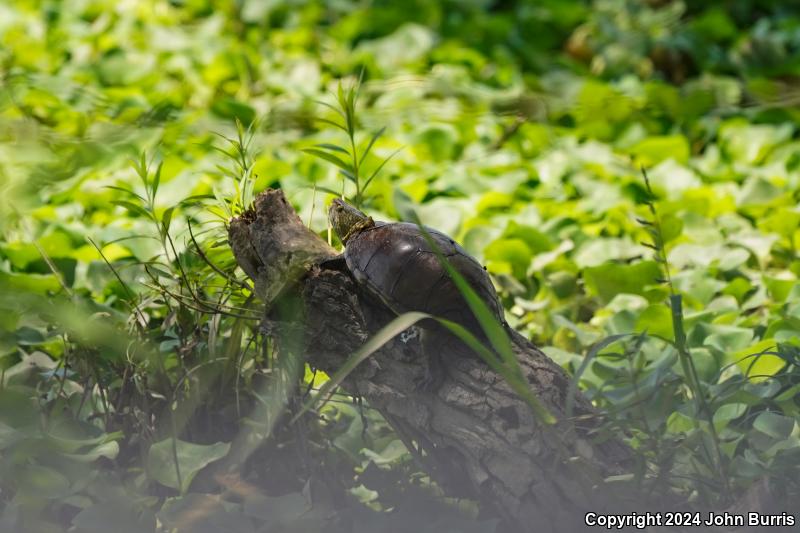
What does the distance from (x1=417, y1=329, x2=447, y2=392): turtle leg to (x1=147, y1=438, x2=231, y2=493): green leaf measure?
251 millimetres

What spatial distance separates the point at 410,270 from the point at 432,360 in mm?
103

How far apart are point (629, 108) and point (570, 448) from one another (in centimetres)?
193

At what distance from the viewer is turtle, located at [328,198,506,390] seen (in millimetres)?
993

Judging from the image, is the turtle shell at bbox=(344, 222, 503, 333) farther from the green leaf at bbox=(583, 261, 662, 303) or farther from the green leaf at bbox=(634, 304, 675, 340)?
the green leaf at bbox=(583, 261, 662, 303)

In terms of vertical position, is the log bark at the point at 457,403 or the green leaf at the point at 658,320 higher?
the log bark at the point at 457,403

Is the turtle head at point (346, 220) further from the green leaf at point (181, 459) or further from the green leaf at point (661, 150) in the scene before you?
the green leaf at point (661, 150)

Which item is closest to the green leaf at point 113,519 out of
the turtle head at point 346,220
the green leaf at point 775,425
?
the turtle head at point 346,220

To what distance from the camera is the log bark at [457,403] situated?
0.99m

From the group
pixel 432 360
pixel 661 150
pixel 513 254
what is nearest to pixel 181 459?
pixel 432 360

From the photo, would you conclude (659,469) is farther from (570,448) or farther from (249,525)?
(249,525)

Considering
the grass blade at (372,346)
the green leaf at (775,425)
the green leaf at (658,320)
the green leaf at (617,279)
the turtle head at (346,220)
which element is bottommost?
the green leaf at (617,279)

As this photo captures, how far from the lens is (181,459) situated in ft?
3.66

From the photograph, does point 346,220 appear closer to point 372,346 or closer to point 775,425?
point 372,346

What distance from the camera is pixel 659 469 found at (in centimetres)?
104
